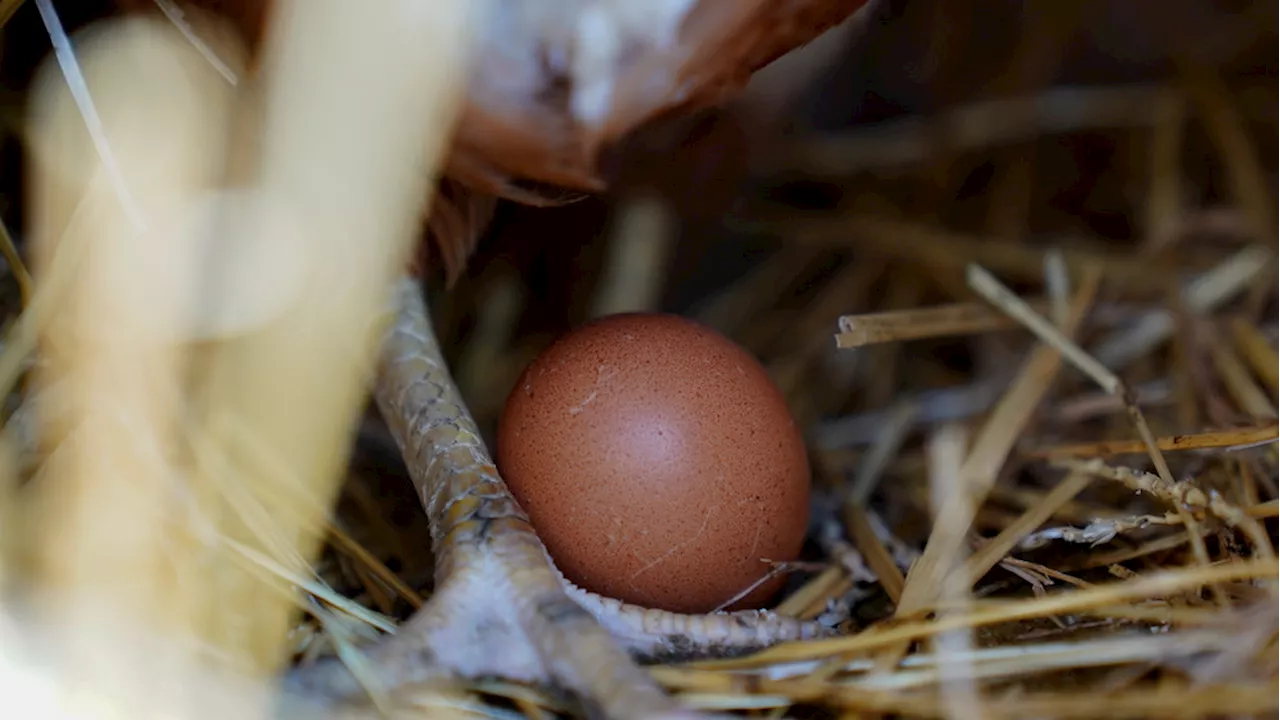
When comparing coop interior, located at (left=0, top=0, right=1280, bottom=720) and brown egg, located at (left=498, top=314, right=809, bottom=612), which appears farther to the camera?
brown egg, located at (left=498, top=314, right=809, bottom=612)

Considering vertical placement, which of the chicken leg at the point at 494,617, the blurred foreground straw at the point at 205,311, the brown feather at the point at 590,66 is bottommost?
the chicken leg at the point at 494,617

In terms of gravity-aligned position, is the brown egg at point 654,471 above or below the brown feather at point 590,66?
below

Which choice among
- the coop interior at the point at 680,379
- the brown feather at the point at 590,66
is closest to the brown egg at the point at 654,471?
the coop interior at the point at 680,379

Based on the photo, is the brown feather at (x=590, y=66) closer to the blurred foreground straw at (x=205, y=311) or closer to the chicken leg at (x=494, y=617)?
the blurred foreground straw at (x=205, y=311)

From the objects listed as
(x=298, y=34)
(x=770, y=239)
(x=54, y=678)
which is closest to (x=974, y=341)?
(x=770, y=239)

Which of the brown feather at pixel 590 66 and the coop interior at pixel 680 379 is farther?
the brown feather at pixel 590 66

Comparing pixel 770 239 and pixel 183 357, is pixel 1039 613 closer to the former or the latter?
pixel 183 357

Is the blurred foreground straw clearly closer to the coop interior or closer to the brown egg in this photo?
the coop interior

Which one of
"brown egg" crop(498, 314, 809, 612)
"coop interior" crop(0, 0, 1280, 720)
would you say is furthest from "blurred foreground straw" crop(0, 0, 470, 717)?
"brown egg" crop(498, 314, 809, 612)

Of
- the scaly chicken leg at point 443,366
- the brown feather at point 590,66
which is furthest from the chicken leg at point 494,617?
the brown feather at point 590,66
